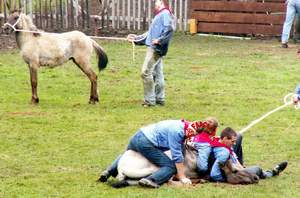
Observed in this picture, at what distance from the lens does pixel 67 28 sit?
22906 mm

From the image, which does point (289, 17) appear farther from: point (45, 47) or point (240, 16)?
point (45, 47)

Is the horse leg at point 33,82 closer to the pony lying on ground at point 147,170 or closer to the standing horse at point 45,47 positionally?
the standing horse at point 45,47

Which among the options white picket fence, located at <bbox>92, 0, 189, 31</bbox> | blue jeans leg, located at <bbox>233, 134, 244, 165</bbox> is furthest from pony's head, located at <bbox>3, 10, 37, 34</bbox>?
white picket fence, located at <bbox>92, 0, 189, 31</bbox>

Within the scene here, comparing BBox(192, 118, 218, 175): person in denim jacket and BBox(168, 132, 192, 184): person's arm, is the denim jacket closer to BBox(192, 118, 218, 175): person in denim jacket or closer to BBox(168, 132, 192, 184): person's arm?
BBox(192, 118, 218, 175): person in denim jacket

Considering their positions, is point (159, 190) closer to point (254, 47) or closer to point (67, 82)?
point (67, 82)

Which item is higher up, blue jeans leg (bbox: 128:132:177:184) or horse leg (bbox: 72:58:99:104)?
blue jeans leg (bbox: 128:132:177:184)

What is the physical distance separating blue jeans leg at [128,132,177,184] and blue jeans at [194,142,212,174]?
334 millimetres

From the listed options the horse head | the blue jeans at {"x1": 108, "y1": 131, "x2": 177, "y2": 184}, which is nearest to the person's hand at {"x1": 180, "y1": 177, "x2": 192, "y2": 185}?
the blue jeans at {"x1": 108, "y1": 131, "x2": 177, "y2": 184}

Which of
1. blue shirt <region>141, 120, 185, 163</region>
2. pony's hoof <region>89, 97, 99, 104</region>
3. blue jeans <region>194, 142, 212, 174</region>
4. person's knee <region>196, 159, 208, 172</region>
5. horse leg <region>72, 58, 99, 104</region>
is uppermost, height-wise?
blue shirt <region>141, 120, 185, 163</region>

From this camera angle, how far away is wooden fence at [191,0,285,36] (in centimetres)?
2247

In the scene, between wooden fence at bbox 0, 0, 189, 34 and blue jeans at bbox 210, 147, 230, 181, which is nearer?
blue jeans at bbox 210, 147, 230, 181

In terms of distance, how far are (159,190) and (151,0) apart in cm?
1531

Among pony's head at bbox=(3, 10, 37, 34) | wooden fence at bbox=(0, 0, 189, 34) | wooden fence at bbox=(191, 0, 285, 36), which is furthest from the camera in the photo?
wooden fence at bbox=(0, 0, 189, 34)

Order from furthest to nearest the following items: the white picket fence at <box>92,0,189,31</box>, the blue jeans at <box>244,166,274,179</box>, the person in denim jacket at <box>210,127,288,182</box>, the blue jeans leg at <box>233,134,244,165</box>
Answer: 1. the white picket fence at <box>92,0,189,31</box>
2. the blue jeans leg at <box>233,134,244,165</box>
3. the blue jeans at <box>244,166,274,179</box>
4. the person in denim jacket at <box>210,127,288,182</box>
